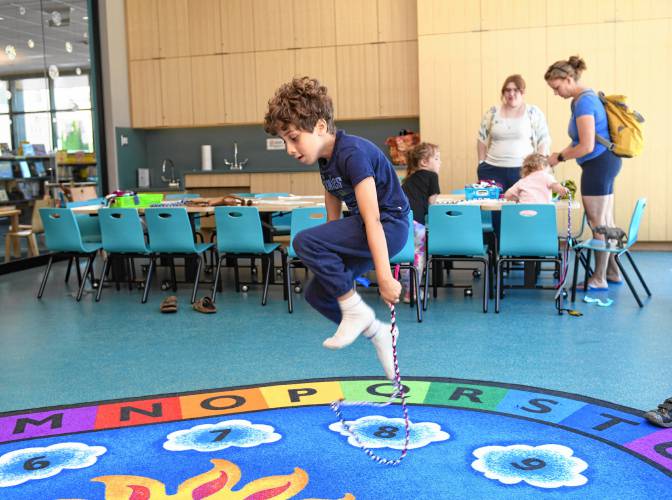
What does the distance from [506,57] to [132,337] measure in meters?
5.69

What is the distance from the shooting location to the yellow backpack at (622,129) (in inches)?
219

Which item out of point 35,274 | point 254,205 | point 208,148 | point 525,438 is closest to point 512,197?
point 254,205

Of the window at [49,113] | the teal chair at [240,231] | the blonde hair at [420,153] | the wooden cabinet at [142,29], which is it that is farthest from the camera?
the wooden cabinet at [142,29]

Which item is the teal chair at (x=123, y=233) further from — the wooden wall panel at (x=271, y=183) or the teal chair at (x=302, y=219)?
the wooden wall panel at (x=271, y=183)

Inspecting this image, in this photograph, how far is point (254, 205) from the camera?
20.3ft

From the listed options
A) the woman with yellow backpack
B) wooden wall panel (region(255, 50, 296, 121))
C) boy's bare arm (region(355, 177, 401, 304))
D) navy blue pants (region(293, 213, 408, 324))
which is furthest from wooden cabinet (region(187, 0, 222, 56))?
boy's bare arm (region(355, 177, 401, 304))

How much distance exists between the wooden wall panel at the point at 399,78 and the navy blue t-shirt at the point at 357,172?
22.2ft

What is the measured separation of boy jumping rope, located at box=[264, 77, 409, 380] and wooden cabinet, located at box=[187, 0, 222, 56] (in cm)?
773

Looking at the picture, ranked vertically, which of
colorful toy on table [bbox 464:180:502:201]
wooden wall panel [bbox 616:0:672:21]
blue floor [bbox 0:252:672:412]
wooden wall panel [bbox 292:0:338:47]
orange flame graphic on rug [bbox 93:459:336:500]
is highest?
wooden wall panel [bbox 292:0:338:47]

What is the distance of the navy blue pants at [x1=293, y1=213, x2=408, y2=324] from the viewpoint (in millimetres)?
2646

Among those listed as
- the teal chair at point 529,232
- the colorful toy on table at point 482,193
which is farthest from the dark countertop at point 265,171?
the teal chair at point 529,232

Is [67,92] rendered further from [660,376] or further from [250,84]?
[660,376]

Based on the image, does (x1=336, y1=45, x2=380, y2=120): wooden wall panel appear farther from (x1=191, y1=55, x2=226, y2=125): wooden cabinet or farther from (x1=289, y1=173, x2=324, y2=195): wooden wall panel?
(x1=191, y1=55, x2=226, y2=125): wooden cabinet

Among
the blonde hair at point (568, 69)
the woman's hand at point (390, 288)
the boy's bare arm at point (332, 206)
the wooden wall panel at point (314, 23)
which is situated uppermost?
the wooden wall panel at point (314, 23)
